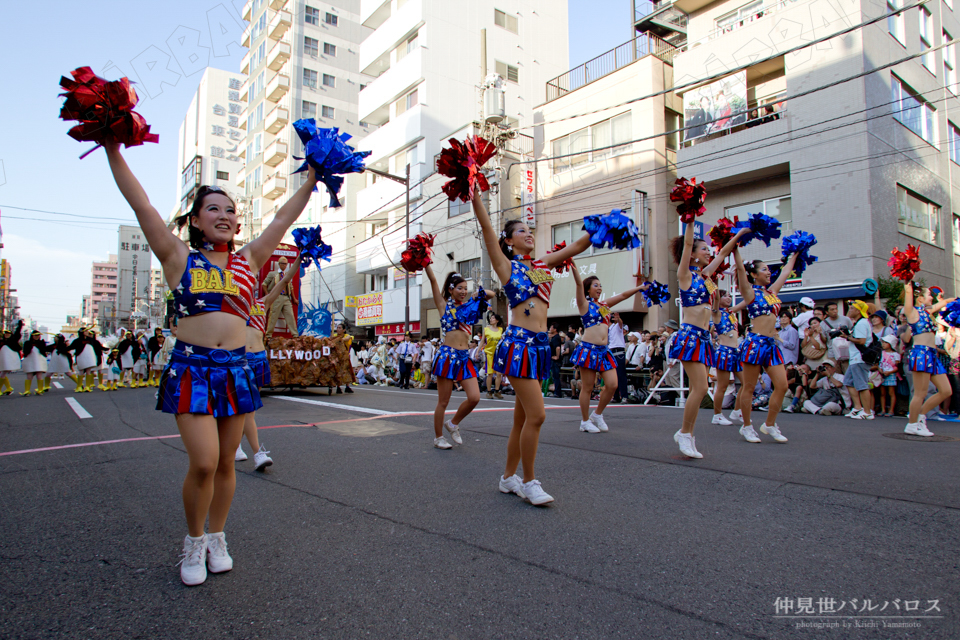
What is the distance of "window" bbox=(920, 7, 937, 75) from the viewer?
19578mm

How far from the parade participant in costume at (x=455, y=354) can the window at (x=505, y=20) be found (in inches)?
1252

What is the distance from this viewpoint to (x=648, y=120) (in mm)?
20938

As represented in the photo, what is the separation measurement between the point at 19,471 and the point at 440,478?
3695 millimetres

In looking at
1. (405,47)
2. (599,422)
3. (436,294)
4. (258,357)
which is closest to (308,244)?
(258,357)

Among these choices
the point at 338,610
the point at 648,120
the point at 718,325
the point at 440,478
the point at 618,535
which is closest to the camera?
the point at 338,610

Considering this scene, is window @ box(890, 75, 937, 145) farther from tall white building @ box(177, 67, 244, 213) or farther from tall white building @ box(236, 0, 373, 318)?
tall white building @ box(177, 67, 244, 213)

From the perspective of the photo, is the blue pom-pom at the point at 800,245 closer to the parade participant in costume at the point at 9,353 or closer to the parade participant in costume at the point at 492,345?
the parade participant in costume at the point at 492,345

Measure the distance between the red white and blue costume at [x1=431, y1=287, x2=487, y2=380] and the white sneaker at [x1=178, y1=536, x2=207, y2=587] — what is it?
136 inches

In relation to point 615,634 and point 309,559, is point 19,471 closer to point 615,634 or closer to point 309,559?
point 309,559

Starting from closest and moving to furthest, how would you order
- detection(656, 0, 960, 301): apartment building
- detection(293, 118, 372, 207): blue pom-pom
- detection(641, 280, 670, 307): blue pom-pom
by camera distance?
detection(293, 118, 372, 207): blue pom-pom
detection(641, 280, 670, 307): blue pom-pom
detection(656, 0, 960, 301): apartment building

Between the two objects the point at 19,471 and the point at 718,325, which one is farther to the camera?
the point at 718,325

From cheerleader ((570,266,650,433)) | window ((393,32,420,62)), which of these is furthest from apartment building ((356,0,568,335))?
cheerleader ((570,266,650,433))

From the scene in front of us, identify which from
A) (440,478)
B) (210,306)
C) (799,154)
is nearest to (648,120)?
(799,154)

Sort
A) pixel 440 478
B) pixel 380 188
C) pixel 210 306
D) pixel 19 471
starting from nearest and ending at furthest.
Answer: pixel 210 306, pixel 440 478, pixel 19 471, pixel 380 188
